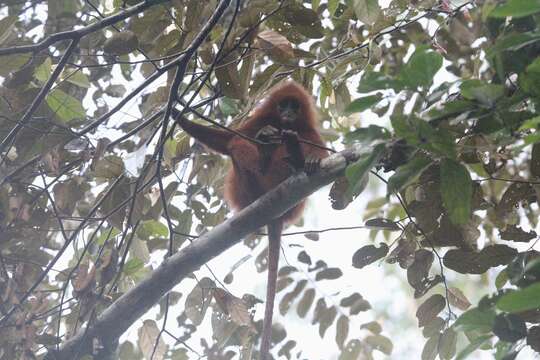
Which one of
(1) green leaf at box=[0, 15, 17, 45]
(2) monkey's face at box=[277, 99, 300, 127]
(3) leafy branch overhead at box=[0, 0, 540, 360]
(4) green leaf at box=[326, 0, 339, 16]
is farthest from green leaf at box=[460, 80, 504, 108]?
(2) monkey's face at box=[277, 99, 300, 127]

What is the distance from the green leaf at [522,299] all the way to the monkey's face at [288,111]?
319 centimetres

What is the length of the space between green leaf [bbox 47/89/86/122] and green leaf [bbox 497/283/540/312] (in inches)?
92.7

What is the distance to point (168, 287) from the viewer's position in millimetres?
2986

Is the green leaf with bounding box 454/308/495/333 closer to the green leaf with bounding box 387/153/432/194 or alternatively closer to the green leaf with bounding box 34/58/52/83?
the green leaf with bounding box 387/153/432/194

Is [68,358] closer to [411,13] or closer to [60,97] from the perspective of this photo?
[60,97]

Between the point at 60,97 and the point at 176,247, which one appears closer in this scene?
the point at 60,97

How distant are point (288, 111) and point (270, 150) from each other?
60 centimetres

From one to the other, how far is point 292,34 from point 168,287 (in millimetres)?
1342

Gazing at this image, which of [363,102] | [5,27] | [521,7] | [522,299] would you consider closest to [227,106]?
[5,27]

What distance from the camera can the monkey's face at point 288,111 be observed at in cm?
431

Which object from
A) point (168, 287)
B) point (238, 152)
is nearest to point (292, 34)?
point (238, 152)

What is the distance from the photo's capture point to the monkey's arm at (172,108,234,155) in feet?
11.5

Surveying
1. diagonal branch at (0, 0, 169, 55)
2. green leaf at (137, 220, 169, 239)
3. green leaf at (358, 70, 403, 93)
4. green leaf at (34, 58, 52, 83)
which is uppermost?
green leaf at (34, 58, 52, 83)

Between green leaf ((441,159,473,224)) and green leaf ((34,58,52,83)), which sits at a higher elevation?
green leaf ((34,58,52,83))
